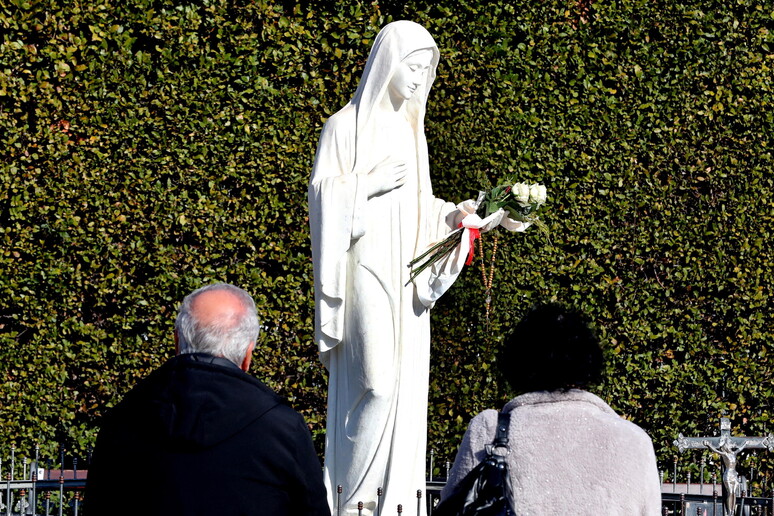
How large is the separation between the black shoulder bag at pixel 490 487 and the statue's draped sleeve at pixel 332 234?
2.65 meters

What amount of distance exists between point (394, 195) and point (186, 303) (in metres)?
2.60

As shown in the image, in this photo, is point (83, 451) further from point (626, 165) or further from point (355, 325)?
point (626, 165)

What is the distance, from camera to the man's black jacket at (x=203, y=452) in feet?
9.55

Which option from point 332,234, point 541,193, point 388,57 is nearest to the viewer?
point 332,234

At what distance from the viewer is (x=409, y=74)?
566cm

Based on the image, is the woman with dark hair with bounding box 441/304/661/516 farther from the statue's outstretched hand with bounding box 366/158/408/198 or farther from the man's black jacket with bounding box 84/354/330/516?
the statue's outstretched hand with bounding box 366/158/408/198

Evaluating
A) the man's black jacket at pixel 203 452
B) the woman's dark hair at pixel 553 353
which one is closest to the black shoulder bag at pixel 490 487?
the woman's dark hair at pixel 553 353

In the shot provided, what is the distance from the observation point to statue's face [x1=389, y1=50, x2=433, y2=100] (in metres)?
5.65

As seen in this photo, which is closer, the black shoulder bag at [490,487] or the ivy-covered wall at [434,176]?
the black shoulder bag at [490,487]

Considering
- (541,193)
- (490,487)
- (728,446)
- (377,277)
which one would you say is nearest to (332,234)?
(377,277)

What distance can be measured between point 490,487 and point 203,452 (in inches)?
27.5

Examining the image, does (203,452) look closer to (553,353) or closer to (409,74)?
(553,353)

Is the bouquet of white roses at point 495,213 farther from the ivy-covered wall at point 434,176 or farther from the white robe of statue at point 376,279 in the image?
the ivy-covered wall at point 434,176

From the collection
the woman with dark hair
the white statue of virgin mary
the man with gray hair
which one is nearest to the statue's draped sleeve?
the white statue of virgin mary
